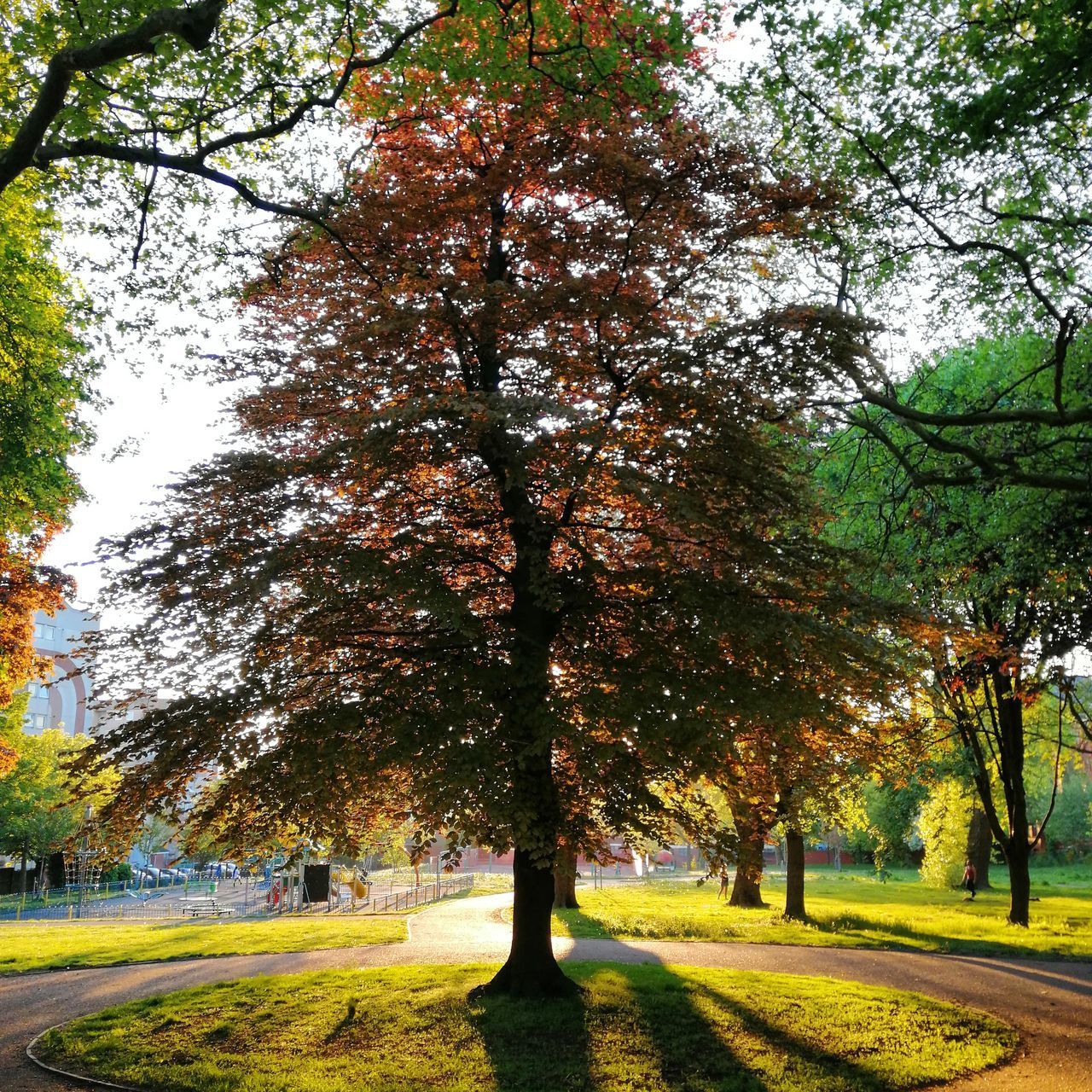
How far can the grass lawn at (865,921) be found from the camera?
17.1 metres

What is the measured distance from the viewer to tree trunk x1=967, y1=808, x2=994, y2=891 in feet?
115

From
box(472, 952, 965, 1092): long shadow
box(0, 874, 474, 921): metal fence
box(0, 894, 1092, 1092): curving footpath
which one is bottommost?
box(0, 874, 474, 921): metal fence

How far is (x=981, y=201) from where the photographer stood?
34.4ft

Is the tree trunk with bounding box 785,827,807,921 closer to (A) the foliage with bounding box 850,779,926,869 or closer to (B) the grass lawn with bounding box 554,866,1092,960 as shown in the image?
(B) the grass lawn with bounding box 554,866,1092,960

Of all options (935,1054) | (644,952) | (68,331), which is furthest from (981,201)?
(68,331)

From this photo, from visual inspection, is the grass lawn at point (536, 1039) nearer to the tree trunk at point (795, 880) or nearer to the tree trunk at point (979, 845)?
the tree trunk at point (795, 880)

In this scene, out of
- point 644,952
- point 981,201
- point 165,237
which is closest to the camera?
point 981,201

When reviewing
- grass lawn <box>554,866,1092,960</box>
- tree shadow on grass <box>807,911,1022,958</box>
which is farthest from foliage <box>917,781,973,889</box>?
tree shadow on grass <box>807,911,1022,958</box>

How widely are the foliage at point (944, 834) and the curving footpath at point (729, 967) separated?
17.9 m

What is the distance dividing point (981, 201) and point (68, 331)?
580 inches

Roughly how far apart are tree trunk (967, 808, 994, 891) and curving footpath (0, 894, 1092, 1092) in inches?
861

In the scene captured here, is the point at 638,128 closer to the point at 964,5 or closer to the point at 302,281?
the point at 964,5

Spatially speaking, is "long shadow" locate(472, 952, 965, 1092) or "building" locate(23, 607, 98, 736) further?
"building" locate(23, 607, 98, 736)

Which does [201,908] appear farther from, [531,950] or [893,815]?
[893,815]
